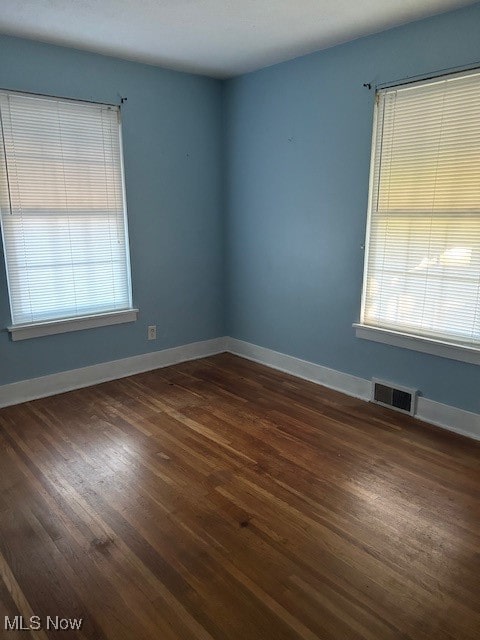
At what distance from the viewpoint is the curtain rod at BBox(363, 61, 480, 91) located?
2539mm

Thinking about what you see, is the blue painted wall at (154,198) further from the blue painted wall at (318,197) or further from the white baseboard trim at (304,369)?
the white baseboard trim at (304,369)

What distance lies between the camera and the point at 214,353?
14.8ft

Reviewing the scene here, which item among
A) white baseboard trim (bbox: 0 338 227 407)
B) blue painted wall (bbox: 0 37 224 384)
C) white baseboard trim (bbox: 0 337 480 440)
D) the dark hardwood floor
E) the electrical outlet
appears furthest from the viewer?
the electrical outlet

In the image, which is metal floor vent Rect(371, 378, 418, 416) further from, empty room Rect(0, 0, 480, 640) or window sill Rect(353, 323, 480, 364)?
window sill Rect(353, 323, 480, 364)

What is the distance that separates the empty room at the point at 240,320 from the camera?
5.79ft

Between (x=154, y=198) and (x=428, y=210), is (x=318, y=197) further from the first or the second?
(x=154, y=198)

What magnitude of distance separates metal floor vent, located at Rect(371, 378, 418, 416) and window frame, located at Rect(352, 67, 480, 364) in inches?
12.0

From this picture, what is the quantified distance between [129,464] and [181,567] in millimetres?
851

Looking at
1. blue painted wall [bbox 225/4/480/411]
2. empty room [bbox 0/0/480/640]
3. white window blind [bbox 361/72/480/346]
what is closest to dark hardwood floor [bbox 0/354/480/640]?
empty room [bbox 0/0/480/640]

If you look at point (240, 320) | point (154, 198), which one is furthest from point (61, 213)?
point (240, 320)

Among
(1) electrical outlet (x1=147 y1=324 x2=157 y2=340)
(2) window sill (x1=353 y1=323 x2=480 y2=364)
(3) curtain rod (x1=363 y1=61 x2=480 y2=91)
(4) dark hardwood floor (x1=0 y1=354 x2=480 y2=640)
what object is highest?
(3) curtain rod (x1=363 y1=61 x2=480 y2=91)

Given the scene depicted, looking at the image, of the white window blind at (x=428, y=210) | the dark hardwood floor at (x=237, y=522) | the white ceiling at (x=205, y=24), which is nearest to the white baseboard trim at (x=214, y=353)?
the dark hardwood floor at (x=237, y=522)

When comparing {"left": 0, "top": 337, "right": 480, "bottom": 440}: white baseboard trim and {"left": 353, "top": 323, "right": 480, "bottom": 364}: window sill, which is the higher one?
{"left": 353, "top": 323, "right": 480, "bottom": 364}: window sill

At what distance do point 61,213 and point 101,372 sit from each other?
4.33 ft
